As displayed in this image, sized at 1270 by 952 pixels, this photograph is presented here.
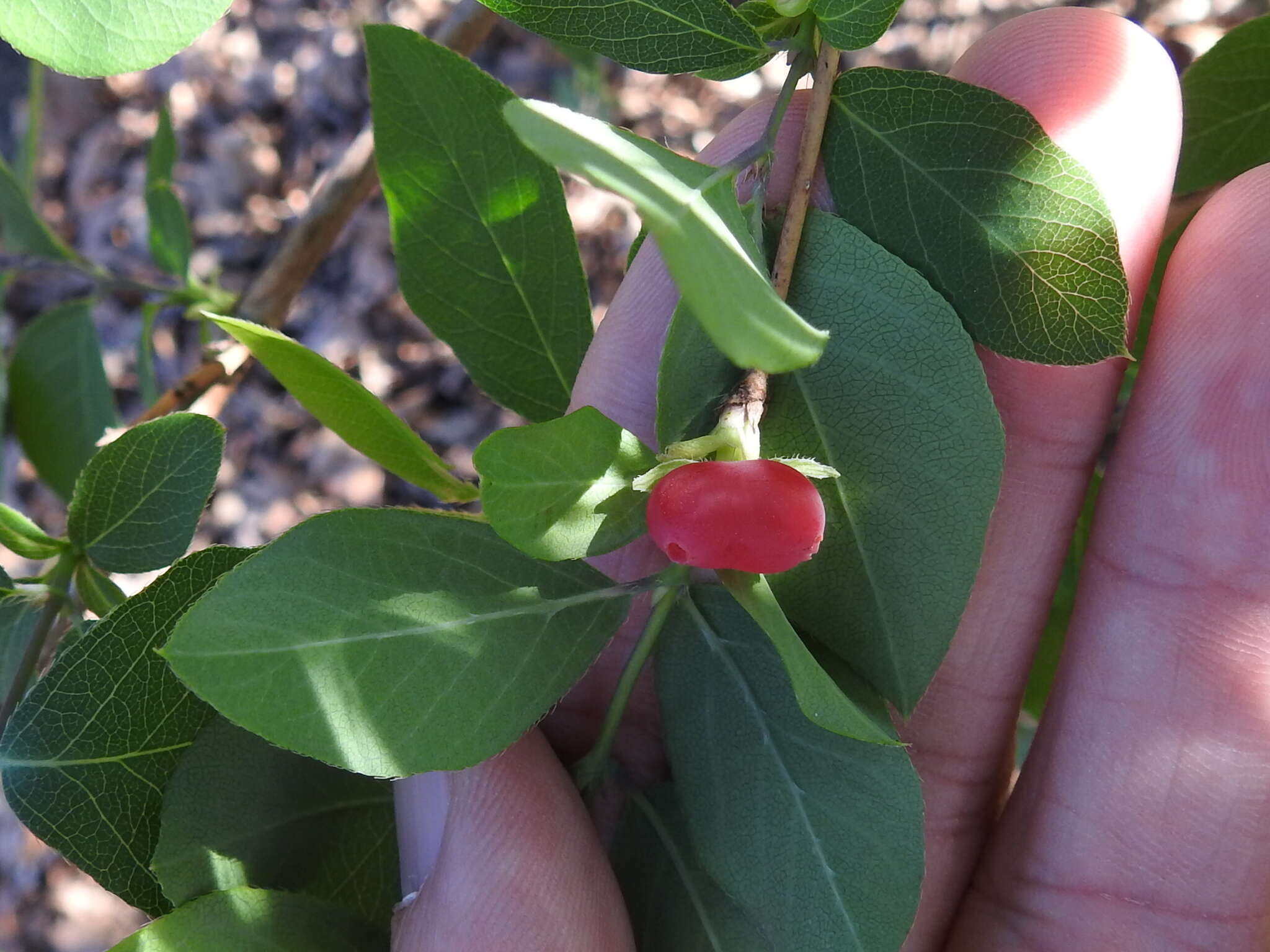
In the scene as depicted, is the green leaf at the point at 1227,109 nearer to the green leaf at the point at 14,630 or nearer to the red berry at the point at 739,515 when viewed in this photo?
the red berry at the point at 739,515

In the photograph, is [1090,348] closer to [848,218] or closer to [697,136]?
[848,218]

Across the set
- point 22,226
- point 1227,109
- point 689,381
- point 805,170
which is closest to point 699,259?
point 689,381

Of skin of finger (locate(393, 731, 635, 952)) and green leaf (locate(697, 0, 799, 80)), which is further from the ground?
green leaf (locate(697, 0, 799, 80))

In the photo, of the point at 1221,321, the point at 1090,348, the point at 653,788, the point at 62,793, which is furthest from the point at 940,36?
the point at 62,793

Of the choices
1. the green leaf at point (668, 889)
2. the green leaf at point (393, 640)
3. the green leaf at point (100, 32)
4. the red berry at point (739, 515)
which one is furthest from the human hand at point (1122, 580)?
the green leaf at point (100, 32)

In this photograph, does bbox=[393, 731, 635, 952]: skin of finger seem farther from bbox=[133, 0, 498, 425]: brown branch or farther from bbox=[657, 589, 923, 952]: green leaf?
bbox=[133, 0, 498, 425]: brown branch

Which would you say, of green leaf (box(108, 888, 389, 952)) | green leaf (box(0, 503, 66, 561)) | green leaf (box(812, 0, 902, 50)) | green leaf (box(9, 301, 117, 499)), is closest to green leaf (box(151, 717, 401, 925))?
green leaf (box(108, 888, 389, 952))
